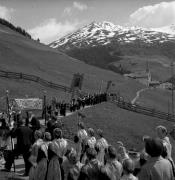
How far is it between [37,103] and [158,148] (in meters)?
29.7

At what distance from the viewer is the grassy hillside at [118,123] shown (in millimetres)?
39250

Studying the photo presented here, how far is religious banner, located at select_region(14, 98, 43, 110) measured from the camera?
115 ft

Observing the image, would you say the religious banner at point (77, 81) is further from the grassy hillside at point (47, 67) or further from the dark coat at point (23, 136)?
the grassy hillside at point (47, 67)

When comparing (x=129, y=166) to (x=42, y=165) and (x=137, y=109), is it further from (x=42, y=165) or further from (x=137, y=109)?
(x=137, y=109)

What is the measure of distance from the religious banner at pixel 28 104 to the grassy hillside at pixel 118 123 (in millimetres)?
2534

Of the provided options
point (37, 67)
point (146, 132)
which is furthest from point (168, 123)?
point (37, 67)

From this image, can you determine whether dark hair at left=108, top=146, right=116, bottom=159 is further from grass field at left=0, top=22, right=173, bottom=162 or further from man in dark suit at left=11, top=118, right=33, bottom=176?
grass field at left=0, top=22, right=173, bottom=162

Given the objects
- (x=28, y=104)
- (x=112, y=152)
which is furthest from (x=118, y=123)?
(x=112, y=152)

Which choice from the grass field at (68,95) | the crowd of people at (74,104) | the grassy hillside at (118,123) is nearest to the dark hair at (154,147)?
the grassy hillside at (118,123)

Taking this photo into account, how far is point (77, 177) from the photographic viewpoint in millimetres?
9648

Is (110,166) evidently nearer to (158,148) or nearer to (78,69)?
(158,148)

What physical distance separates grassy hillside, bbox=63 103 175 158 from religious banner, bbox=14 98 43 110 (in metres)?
2.53

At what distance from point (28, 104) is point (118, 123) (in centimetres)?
1300

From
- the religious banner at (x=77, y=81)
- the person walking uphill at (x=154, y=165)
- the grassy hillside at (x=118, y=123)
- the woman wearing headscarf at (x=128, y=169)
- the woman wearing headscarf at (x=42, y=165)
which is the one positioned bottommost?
the grassy hillside at (x=118, y=123)
